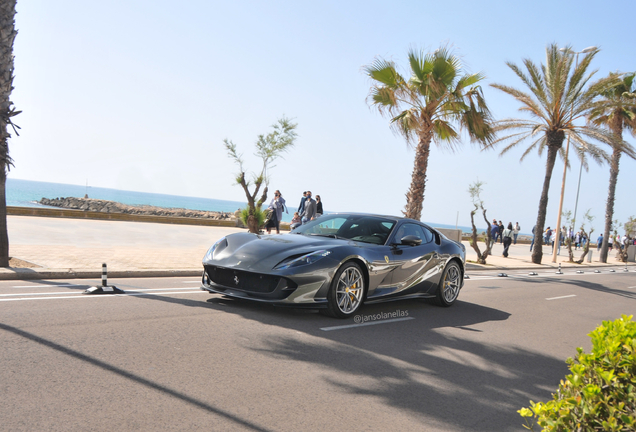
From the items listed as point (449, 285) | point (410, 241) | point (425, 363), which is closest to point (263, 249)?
point (410, 241)

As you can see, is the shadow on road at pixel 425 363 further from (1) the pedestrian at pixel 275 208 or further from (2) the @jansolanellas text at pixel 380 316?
(1) the pedestrian at pixel 275 208

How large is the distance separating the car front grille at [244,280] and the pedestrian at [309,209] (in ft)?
39.5

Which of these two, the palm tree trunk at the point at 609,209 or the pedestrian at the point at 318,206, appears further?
the palm tree trunk at the point at 609,209

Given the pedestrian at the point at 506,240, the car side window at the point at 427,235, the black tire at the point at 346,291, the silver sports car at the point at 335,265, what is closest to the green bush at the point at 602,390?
the silver sports car at the point at 335,265

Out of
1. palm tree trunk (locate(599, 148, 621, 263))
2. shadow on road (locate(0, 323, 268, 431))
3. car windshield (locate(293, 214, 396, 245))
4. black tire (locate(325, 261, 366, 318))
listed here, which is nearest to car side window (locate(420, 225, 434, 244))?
car windshield (locate(293, 214, 396, 245))

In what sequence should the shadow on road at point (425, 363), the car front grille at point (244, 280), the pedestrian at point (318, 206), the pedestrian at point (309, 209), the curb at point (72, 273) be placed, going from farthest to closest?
the pedestrian at point (318, 206), the pedestrian at point (309, 209), the curb at point (72, 273), the car front grille at point (244, 280), the shadow on road at point (425, 363)

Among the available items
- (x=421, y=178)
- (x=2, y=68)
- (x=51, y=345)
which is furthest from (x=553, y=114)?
(x=51, y=345)

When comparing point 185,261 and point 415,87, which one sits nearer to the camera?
point 185,261

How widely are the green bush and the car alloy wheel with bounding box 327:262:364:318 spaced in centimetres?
429

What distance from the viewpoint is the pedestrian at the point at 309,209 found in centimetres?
1903

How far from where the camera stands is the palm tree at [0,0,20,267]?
9.52 m

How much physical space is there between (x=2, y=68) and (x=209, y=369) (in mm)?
8185

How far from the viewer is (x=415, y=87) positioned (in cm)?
1762

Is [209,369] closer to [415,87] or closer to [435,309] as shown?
[435,309]
